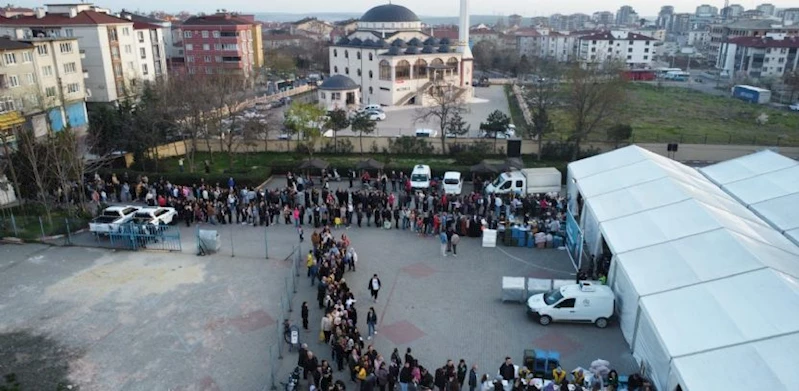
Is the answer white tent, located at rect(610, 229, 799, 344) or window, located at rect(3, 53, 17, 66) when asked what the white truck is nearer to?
white tent, located at rect(610, 229, 799, 344)

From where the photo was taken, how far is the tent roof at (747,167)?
76.7ft

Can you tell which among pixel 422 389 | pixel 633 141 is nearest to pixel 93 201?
pixel 422 389

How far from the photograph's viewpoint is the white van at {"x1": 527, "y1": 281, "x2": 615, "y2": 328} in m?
15.5

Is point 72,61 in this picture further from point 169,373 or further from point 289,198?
point 169,373

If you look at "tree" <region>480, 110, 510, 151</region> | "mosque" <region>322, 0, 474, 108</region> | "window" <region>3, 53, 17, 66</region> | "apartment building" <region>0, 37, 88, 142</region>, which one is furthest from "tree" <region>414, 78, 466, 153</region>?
"window" <region>3, 53, 17, 66</region>

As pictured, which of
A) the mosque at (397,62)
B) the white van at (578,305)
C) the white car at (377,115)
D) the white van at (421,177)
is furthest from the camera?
the mosque at (397,62)

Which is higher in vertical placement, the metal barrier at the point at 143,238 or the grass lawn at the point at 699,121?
the metal barrier at the point at 143,238

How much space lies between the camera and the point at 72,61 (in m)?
45.3

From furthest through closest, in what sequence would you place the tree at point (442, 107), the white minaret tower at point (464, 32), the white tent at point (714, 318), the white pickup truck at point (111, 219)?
the white minaret tower at point (464, 32)
the tree at point (442, 107)
the white pickup truck at point (111, 219)
the white tent at point (714, 318)

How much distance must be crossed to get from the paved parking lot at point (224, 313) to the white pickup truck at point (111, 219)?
925mm

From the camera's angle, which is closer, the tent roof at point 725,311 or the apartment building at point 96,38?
the tent roof at point 725,311

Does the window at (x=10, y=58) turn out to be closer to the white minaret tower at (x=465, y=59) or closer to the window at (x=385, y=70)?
the window at (x=385, y=70)

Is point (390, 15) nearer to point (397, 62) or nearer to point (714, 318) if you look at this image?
point (397, 62)

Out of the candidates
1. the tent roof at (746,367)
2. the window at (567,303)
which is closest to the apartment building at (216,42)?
the window at (567,303)
